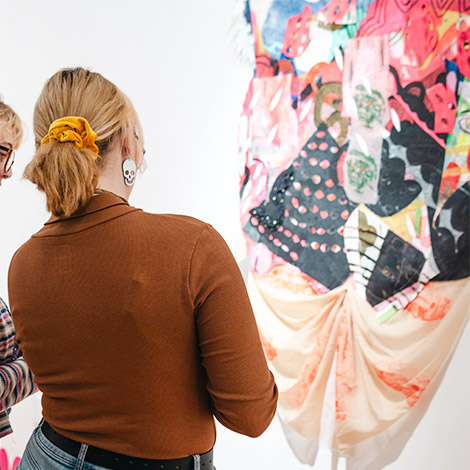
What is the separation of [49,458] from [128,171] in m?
Answer: 0.50

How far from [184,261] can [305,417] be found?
106cm

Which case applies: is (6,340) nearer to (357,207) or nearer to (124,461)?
(124,461)

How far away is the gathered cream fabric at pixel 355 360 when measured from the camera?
1.45 metres

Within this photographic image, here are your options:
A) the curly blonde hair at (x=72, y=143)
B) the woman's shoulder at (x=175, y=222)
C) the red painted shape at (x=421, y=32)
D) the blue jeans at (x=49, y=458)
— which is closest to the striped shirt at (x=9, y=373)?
the blue jeans at (x=49, y=458)

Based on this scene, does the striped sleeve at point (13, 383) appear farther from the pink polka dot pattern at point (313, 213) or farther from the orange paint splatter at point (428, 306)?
the orange paint splatter at point (428, 306)

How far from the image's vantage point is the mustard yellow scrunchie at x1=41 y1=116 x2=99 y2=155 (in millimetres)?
903

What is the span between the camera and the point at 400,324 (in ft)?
4.96

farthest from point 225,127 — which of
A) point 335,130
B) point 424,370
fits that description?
point 424,370

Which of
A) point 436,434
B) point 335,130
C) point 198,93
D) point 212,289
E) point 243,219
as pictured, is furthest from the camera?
point 198,93

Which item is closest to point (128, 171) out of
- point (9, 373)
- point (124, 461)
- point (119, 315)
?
point (119, 315)

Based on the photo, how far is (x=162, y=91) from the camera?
215 centimetres

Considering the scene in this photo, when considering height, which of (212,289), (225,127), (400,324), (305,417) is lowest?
(305,417)

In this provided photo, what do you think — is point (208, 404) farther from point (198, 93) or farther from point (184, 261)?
point (198, 93)

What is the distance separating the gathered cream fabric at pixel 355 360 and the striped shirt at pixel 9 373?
75 centimetres
